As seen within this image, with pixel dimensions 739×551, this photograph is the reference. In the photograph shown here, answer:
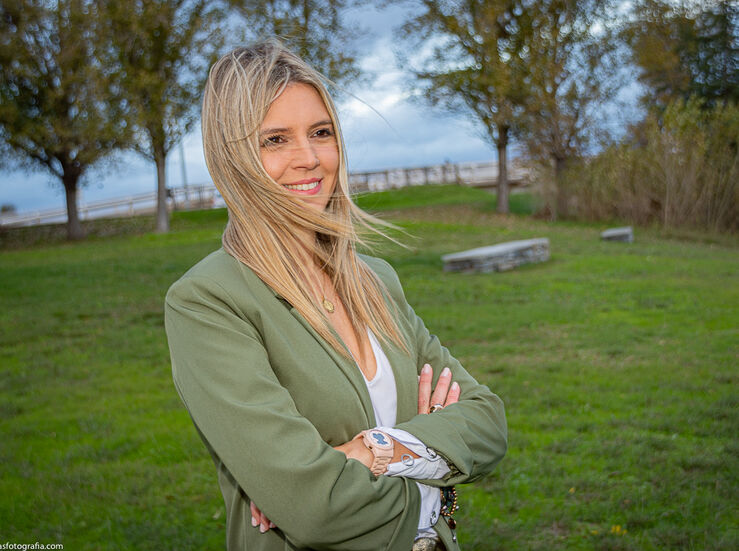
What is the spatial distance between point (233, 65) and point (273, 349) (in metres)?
0.79

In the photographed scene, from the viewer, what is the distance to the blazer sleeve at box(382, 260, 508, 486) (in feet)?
6.24

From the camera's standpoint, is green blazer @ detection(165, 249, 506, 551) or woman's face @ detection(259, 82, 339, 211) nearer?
green blazer @ detection(165, 249, 506, 551)

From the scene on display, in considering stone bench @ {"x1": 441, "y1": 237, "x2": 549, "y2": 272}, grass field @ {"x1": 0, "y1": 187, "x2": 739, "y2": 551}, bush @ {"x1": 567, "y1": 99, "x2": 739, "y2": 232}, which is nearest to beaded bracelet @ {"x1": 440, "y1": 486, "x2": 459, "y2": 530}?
grass field @ {"x1": 0, "y1": 187, "x2": 739, "y2": 551}

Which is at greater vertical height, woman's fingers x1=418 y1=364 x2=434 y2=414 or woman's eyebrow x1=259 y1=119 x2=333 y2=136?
woman's eyebrow x1=259 y1=119 x2=333 y2=136

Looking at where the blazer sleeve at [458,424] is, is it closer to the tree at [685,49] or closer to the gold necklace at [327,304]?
the gold necklace at [327,304]

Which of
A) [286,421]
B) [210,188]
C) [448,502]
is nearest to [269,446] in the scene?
[286,421]

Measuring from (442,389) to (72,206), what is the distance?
1136 inches

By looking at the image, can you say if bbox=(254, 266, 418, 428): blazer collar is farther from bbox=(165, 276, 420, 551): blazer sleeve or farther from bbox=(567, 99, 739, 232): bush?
bbox=(567, 99, 739, 232): bush

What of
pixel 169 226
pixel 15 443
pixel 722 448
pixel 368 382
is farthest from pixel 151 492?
pixel 169 226

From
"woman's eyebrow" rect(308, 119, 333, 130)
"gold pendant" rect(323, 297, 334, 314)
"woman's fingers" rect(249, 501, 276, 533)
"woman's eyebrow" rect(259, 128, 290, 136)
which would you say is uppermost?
"woman's eyebrow" rect(308, 119, 333, 130)

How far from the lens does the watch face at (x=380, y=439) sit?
1.81 metres

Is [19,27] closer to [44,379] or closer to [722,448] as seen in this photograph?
[44,379]

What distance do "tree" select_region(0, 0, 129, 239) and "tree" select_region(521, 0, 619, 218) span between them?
15.3 metres

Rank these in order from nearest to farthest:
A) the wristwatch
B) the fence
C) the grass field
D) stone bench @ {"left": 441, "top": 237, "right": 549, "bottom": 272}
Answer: the wristwatch
the grass field
stone bench @ {"left": 441, "top": 237, "right": 549, "bottom": 272}
the fence
